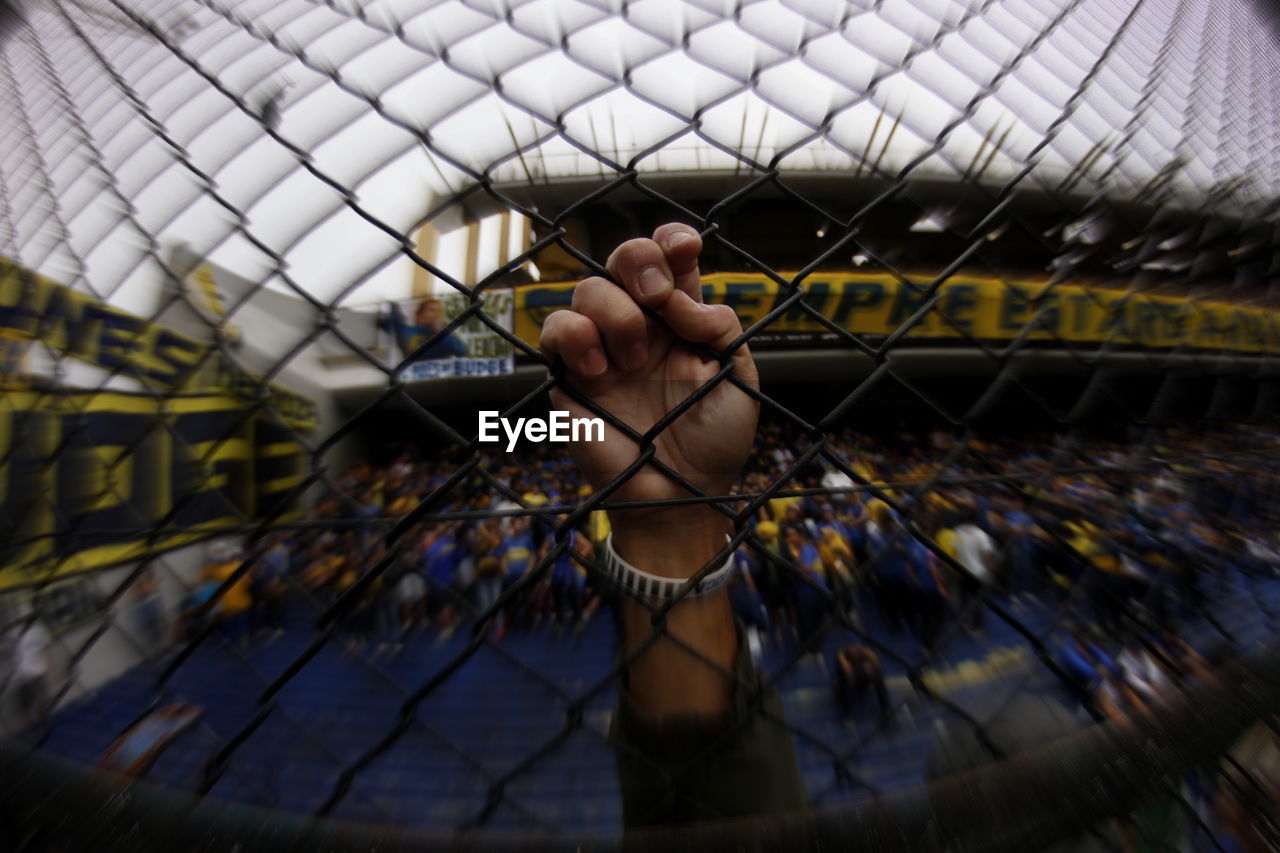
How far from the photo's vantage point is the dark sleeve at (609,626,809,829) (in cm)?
57

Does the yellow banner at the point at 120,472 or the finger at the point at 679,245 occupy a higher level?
the finger at the point at 679,245

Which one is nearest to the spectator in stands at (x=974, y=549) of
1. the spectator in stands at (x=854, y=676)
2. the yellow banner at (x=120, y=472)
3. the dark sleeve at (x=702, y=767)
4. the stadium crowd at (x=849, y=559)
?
the stadium crowd at (x=849, y=559)

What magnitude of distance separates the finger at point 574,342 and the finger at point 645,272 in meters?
0.05

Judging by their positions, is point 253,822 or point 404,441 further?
point 404,441

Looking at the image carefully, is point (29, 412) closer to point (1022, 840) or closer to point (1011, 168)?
point (1022, 840)

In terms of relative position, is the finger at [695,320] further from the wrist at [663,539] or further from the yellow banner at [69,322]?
the yellow banner at [69,322]

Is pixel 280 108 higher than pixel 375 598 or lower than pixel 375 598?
higher

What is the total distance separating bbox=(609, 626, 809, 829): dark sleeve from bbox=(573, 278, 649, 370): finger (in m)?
0.40

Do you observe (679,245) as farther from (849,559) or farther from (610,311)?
(849,559)

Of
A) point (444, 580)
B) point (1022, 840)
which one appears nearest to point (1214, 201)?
point (1022, 840)

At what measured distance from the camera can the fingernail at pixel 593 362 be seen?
44 centimetres

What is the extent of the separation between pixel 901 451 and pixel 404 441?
15.1 ft

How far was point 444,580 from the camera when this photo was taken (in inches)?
79.5

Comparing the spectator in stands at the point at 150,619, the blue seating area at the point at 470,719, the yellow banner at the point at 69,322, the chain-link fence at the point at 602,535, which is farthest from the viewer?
the blue seating area at the point at 470,719
